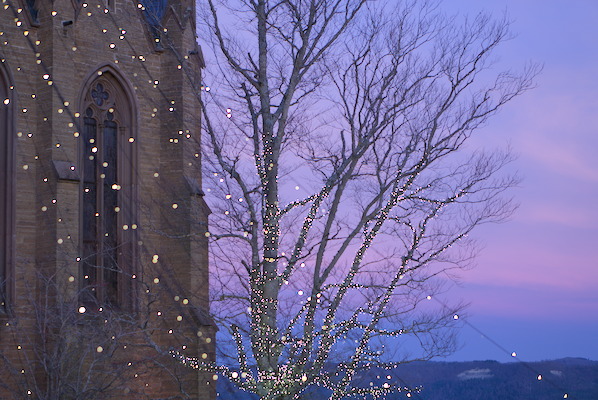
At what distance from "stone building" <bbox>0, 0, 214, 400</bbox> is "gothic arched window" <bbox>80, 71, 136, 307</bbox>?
25 millimetres

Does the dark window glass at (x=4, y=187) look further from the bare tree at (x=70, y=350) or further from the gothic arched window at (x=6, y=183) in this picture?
the bare tree at (x=70, y=350)

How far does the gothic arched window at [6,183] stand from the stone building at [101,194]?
0.03 metres

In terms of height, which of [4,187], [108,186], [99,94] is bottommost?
[4,187]

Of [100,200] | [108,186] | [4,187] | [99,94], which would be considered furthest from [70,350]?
[99,94]

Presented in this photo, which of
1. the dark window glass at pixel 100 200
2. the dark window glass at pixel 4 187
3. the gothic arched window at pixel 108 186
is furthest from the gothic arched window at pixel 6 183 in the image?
the dark window glass at pixel 100 200

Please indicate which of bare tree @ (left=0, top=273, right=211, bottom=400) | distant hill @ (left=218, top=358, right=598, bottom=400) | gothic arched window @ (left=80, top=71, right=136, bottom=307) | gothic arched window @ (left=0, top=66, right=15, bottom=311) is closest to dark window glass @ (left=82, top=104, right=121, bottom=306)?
gothic arched window @ (left=80, top=71, right=136, bottom=307)

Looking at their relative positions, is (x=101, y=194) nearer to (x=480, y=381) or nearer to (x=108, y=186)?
(x=108, y=186)

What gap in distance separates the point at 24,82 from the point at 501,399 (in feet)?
34.2

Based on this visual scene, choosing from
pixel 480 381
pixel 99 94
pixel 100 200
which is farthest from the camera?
pixel 99 94

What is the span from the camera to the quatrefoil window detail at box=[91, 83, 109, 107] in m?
19.5

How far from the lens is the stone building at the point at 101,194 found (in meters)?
17.1

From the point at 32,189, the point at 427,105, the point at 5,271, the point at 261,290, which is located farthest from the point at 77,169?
the point at 427,105

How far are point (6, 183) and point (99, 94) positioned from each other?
2.83 meters

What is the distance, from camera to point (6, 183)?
1803cm
